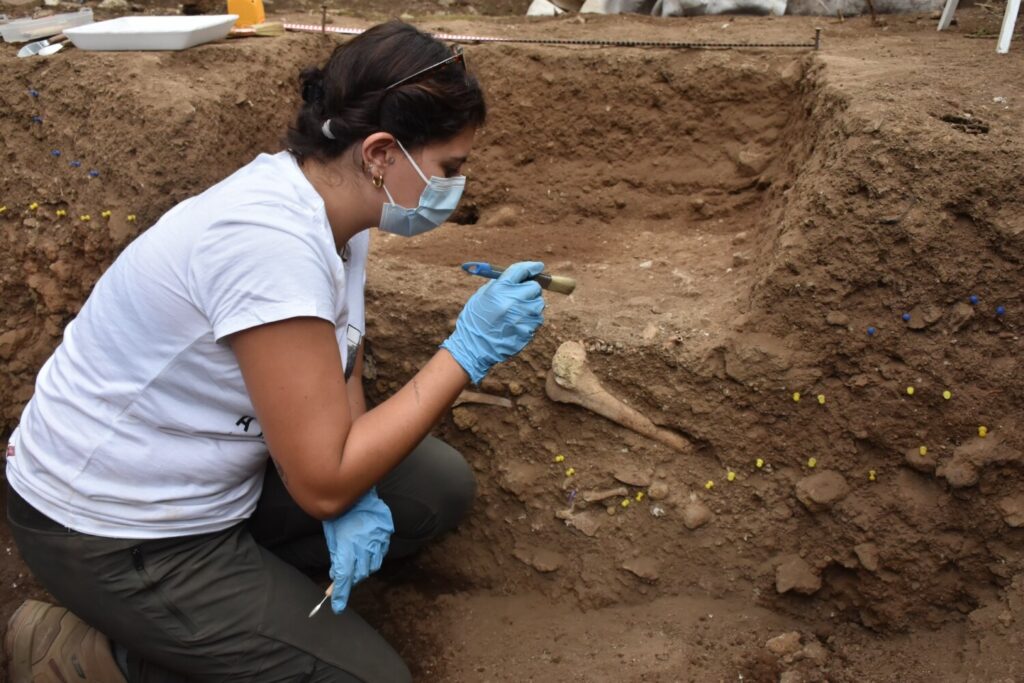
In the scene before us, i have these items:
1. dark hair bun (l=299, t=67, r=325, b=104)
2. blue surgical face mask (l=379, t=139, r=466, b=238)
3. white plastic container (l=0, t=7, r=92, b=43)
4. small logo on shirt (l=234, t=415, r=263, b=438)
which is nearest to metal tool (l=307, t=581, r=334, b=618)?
small logo on shirt (l=234, t=415, r=263, b=438)

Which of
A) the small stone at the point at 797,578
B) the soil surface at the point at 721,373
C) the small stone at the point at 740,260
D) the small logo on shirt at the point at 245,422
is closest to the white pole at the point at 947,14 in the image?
the soil surface at the point at 721,373

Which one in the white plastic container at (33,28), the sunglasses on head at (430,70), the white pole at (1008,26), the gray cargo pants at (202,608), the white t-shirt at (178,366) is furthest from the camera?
the white plastic container at (33,28)

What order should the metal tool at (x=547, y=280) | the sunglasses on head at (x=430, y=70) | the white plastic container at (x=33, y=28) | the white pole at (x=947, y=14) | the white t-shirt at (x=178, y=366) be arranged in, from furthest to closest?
the white pole at (x=947, y=14) < the white plastic container at (x=33, y=28) < the metal tool at (x=547, y=280) < the sunglasses on head at (x=430, y=70) < the white t-shirt at (x=178, y=366)

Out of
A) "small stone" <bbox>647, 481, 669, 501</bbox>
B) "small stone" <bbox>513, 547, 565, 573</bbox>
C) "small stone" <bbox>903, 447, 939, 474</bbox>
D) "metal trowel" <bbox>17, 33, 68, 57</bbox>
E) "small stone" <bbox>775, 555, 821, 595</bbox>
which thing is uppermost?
"metal trowel" <bbox>17, 33, 68, 57</bbox>

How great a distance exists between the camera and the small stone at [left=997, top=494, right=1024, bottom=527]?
2.19m

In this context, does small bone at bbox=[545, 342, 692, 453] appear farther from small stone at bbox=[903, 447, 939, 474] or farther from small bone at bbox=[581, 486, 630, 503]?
small stone at bbox=[903, 447, 939, 474]

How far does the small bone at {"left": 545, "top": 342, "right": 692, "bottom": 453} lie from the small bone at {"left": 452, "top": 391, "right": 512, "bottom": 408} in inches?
8.3

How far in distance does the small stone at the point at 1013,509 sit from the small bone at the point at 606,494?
96 centimetres

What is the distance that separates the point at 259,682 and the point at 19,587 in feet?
4.69

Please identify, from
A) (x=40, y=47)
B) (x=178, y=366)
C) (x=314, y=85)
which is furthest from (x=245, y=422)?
(x=40, y=47)

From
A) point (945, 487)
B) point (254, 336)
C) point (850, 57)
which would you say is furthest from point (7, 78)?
point (945, 487)

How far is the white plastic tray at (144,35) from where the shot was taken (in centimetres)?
292

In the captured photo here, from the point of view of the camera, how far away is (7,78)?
299 cm

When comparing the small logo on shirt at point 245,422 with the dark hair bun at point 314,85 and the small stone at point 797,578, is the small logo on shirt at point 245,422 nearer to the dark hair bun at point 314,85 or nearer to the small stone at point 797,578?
the dark hair bun at point 314,85
